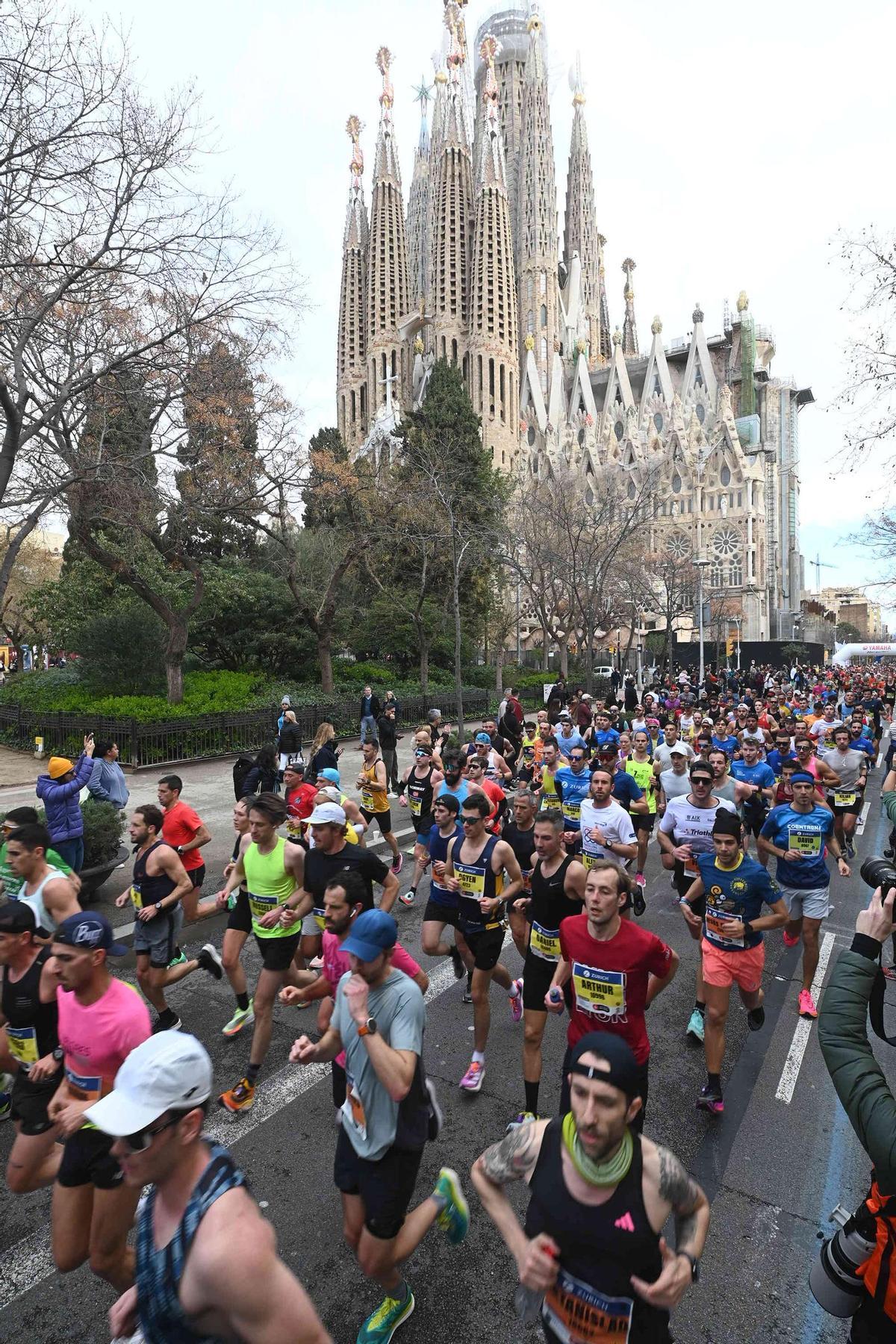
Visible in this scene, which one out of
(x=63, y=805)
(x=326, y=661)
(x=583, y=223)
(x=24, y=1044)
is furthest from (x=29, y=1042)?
(x=583, y=223)

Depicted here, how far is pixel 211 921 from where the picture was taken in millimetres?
7391

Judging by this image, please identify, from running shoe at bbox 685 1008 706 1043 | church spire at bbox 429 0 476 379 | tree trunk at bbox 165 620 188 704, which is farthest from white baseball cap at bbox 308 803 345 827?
church spire at bbox 429 0 476 379

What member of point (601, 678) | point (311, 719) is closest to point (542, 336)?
point (601, 678)

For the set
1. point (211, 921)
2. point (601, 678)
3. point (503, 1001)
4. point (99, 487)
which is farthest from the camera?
point (601, 678)

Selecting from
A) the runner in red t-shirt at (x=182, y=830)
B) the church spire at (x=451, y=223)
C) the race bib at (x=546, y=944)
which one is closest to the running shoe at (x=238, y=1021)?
the runner in red t-shirt at (x=182, y=830)

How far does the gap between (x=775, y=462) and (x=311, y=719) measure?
75.2 metres

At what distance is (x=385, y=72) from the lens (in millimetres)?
70312

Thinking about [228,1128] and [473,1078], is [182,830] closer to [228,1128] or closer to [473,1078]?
[228,1128]

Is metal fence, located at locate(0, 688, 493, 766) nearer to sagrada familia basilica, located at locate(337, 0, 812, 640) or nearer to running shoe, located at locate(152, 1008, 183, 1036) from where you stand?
running shoe, located at locate(152, 1008, 183, 1036)

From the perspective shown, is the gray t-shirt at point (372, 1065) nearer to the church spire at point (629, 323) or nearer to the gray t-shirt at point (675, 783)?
the gray t-shirt at point (675, 783)

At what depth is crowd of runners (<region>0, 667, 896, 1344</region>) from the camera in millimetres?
1797

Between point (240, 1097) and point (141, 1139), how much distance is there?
288 cm

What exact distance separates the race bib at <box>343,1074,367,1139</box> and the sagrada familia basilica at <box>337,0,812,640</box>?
161 ft

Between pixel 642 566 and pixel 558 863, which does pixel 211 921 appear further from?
pixel 642 566
